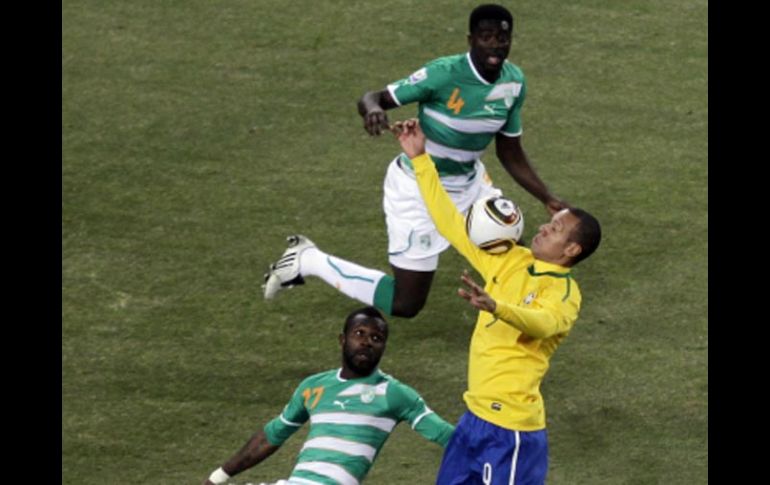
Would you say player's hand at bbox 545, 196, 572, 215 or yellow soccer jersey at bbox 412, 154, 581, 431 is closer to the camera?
yellow soccer jersey at bbox 412, 154, 581, 431

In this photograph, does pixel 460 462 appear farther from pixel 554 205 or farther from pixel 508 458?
pixel 554 205

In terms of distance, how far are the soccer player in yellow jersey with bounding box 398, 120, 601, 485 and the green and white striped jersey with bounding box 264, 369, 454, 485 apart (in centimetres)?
36

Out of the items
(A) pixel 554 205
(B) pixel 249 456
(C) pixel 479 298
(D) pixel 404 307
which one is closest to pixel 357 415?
(B) pixel 249 456

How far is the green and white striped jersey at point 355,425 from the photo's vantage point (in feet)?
31.3

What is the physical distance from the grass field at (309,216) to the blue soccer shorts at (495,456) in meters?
1.86

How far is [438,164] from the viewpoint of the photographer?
11.6m

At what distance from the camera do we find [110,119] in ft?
51.8

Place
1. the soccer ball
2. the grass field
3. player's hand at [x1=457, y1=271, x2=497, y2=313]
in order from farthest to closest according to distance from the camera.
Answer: the grass field, the soccer ball, player's hand at [x1=457, y1=271, x2=497, y2=313]

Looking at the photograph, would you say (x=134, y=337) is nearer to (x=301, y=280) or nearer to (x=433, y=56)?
(x=301, y=280)

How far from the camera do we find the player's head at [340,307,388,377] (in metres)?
9.52

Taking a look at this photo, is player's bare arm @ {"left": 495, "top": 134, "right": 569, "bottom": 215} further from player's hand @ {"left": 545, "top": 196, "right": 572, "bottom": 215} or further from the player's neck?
the player's neck

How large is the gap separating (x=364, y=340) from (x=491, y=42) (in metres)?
2.43

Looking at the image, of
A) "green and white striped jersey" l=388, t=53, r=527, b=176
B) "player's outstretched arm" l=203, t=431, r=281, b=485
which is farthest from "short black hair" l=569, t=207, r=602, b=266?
"green and white striped jersey" l=388, t=53, r=527, b=176

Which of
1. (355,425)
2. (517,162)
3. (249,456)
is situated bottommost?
(249,456)
